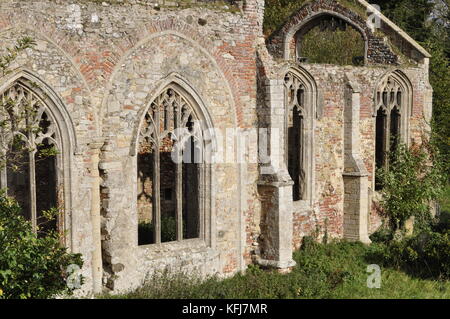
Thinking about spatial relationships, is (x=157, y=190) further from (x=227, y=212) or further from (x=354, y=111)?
(x=354, y=111)

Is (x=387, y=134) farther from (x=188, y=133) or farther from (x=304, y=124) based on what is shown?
(x=188, y=133)

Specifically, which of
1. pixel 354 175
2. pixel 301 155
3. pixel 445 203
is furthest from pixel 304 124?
pixel 445 203

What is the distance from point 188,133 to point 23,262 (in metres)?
5.03

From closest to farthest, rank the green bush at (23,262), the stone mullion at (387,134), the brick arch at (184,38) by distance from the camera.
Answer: the green bush at (23,262) → the brick arch at (184,38) → the stone mullion at (387,134)

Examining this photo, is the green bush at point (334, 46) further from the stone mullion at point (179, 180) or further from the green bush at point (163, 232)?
the stone mullion at point (179, 180)

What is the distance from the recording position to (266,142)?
1266 cm

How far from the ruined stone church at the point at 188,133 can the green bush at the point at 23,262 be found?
5.68 feet

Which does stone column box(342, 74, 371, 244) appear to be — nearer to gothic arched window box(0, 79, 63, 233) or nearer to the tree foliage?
gothic arched window box(0, 79, 63, 233)

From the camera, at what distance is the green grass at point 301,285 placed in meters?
10.6

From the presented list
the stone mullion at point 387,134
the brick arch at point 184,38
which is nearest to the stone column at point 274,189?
the brick arch at point 184,38

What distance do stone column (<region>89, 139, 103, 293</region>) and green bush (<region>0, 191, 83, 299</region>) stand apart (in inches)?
83.6

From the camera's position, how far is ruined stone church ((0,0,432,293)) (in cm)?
1025

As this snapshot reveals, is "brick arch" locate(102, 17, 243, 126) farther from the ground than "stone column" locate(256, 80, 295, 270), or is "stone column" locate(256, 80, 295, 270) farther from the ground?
"brick arch" locate(102, 17, 243, 126)

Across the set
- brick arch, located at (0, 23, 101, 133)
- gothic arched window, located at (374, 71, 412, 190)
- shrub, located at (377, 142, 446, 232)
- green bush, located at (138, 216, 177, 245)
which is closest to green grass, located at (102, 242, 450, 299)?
green bush, located at (138, 216, 177, 245)
